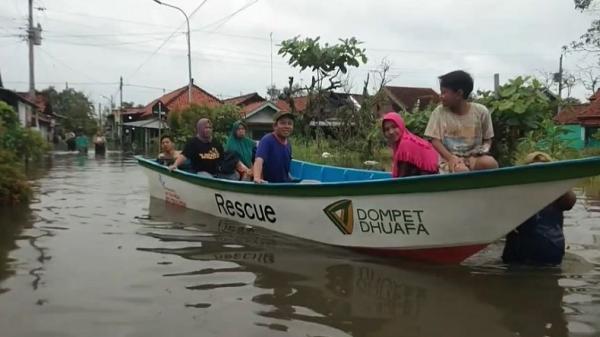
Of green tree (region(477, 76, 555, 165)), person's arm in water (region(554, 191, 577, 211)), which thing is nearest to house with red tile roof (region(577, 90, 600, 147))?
green tree (region(477, 76, 555, 165))

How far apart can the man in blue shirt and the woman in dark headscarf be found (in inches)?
70.8

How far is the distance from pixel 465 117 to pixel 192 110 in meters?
21.8

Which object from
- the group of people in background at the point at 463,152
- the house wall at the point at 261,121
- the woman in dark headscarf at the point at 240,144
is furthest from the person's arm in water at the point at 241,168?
the house wall at the point at 261,121

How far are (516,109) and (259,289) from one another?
438 cm

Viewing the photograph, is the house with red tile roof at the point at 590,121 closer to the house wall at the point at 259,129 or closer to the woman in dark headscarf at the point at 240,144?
the house wall at the point at 259,129

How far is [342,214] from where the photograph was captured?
5758 millimetres

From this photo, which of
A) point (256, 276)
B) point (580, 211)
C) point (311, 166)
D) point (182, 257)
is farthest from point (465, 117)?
point (580, 211)

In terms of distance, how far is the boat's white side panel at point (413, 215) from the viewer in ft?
15.3

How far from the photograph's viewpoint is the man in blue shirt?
23.2 feet

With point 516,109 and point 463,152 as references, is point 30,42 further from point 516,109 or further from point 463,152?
point 463,152

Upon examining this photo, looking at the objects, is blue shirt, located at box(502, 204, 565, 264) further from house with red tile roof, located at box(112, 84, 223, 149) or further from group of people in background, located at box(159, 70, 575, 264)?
house with red tile roof, located at box(112, 84, 223, 149)

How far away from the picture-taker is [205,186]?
8.20 meters

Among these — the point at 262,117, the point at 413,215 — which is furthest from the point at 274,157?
the point at 262,117

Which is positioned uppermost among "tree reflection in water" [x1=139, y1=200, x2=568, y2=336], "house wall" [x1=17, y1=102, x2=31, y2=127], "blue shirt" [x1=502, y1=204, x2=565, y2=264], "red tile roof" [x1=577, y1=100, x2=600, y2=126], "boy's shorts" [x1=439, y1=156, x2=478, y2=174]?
"house wall" [x1=17, y1=102, x2=31, y2=127]
